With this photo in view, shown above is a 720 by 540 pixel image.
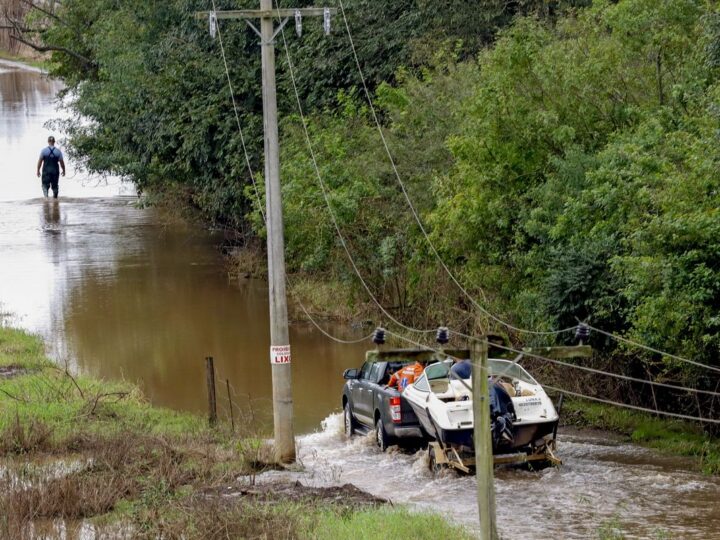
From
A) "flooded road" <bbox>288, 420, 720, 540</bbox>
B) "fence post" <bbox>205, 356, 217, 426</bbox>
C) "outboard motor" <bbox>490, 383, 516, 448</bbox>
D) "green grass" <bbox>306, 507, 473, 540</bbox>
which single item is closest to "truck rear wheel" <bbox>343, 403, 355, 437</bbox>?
"flooded road" <bbox>288, 420, 720, 540</bbox>

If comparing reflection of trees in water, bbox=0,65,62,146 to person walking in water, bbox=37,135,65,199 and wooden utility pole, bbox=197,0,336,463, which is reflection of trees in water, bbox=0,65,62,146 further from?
wooden utility pole, bbox=197,0,336,463

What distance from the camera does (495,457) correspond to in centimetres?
1599

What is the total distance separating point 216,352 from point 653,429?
1099 cm

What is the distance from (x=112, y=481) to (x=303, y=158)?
48.1 feet

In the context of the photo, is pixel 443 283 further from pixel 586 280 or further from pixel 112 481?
pixel 112 481

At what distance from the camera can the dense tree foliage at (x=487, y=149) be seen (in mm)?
16922

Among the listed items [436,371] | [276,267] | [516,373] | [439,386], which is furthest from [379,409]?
[276,267]

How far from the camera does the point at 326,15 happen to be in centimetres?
1806

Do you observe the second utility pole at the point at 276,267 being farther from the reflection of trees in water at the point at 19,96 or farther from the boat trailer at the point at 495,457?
the reflection of trees in water at the point at 19,96

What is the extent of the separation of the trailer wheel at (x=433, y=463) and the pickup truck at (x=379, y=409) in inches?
26.4

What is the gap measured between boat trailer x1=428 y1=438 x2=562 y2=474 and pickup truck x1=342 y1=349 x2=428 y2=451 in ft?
4.26

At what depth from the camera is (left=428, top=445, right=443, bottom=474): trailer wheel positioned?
54.5 feet

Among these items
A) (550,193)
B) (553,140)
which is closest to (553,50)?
(553,140)

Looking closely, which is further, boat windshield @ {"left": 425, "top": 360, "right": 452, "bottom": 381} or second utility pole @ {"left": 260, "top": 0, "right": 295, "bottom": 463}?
boat windshield @ {"left": 425, "top": 360, "right": 452, "bottom": 381}
